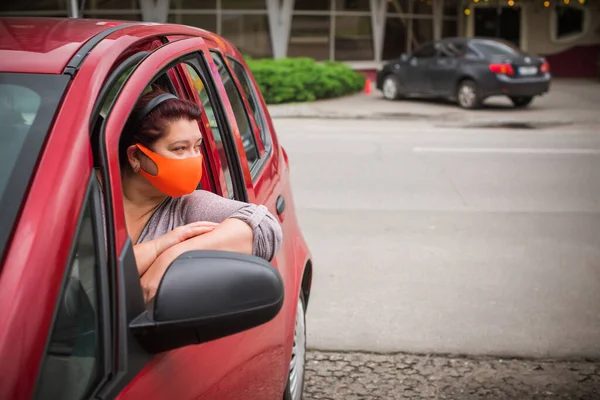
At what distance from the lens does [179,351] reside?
1.98 meters

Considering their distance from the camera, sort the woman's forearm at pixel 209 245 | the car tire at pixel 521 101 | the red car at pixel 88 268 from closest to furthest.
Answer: the red car at pixel 88 268, the woman's forearm at pixel 209 245, the car tire at pixel 521 101

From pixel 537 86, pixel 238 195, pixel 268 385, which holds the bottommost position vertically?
pixel 537 86

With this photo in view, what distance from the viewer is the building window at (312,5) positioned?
26141 mm

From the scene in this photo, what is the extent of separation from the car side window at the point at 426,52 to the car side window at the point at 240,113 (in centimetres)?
1676

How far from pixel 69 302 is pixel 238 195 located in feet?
4.28

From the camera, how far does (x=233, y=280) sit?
179 centimetres

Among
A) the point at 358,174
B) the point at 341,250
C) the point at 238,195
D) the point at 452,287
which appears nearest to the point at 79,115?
the point at 238,195

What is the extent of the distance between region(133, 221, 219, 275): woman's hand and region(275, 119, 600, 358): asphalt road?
280 cm

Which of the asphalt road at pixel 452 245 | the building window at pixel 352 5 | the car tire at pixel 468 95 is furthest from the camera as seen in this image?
the building window at pixel 352 5

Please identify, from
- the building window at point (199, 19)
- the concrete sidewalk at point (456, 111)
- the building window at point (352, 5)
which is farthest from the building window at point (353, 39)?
the concrete sidewalk at point (456, 111)

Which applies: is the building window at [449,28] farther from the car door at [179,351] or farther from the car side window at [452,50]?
the car door at [179,351]

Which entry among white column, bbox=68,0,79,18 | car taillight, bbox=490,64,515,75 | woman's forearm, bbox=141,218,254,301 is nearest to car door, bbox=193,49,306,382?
woman's forearm, bbox=141,218,254,301

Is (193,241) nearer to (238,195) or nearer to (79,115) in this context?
(79,115)

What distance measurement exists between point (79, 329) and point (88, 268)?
0.42ft
